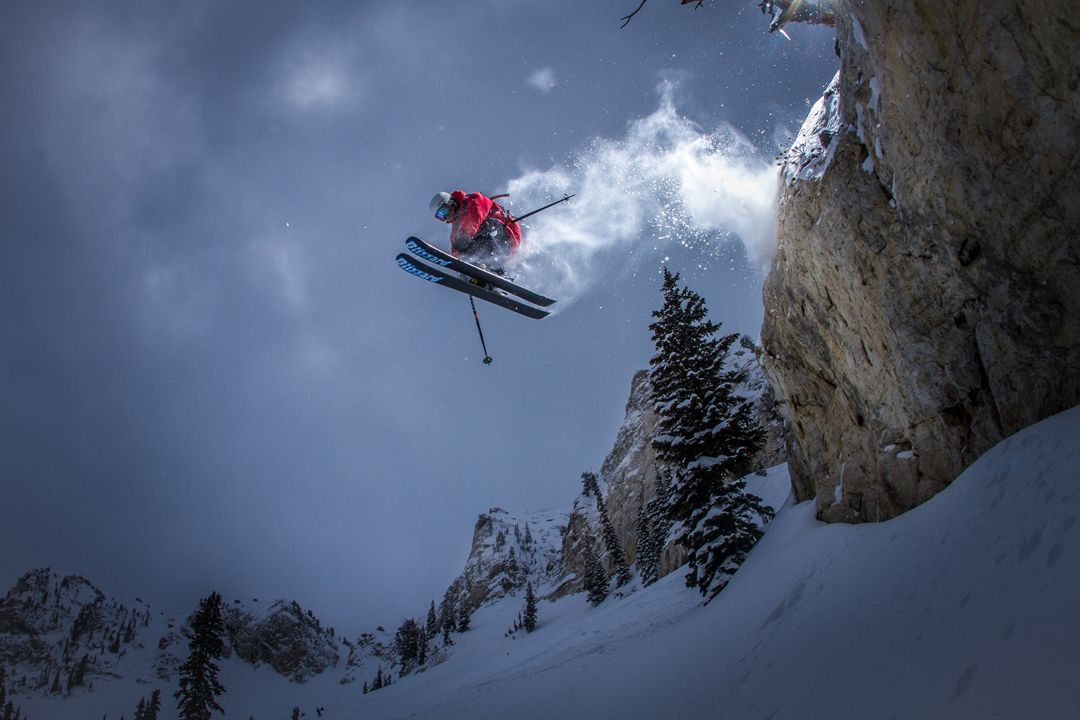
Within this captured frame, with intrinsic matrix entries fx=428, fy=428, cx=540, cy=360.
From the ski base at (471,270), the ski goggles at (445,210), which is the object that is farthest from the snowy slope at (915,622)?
the ski goggles at (445,210)

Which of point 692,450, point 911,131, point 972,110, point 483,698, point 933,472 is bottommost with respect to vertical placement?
point 483,698

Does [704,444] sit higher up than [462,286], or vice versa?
[462,286]

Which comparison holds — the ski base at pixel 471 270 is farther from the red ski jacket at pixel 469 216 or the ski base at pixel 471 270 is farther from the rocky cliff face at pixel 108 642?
the rocky cliff face at pixel 108 642

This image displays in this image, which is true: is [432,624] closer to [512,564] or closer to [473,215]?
[512,564]

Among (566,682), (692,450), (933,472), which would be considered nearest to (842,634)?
(933,472)

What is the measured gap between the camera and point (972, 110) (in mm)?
5793

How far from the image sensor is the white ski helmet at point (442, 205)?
12609 millimetres

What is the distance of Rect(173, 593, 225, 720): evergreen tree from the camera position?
2473 cm

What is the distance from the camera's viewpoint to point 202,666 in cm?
2533

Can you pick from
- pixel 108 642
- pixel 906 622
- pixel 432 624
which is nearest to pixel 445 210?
pixel 906 622

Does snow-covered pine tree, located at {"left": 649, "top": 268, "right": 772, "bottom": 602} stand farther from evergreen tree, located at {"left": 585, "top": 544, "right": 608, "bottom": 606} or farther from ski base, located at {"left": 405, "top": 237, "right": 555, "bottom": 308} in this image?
evergreen tree, located at {"left": 585, "top": 544, "right": 608, "bottom": 606}

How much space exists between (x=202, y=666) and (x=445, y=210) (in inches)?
1221

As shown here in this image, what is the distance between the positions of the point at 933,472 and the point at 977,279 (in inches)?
121

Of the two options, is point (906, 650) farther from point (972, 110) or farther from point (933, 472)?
point (972, 110)
